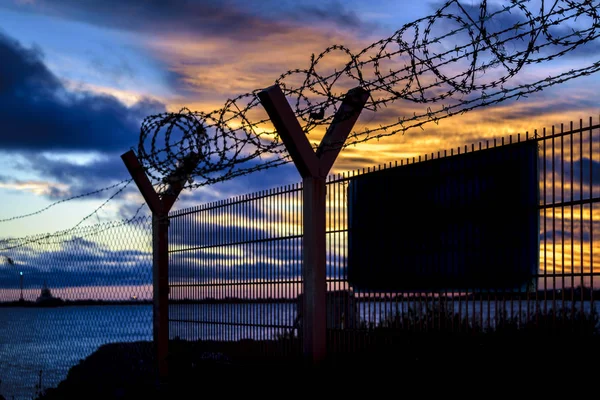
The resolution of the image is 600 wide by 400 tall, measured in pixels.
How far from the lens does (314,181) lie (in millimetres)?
9500

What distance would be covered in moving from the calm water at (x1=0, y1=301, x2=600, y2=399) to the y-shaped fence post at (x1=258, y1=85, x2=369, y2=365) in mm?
561

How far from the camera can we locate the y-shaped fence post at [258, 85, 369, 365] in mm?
9203

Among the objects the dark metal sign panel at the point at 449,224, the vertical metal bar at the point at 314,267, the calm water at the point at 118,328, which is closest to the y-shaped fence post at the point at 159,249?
the calm water at the point at 118,328

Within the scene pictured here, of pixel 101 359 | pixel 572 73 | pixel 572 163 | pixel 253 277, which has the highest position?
pixel 572 73

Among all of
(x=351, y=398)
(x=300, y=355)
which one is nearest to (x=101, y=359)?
(x=300, y=355)

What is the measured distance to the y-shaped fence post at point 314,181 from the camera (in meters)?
9.20

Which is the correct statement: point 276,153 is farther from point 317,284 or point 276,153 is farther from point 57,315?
point 57,315

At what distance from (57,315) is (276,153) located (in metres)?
7.57

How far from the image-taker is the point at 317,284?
945cm

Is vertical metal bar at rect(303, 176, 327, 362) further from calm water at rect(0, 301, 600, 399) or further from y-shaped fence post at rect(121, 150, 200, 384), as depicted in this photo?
y-shaped fence post at rect(121, 150, 200, 384)

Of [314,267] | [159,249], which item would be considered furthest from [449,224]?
[159,249]

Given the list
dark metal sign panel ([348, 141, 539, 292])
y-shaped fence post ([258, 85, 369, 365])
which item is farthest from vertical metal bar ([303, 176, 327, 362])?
dark metal sign panel ([348, 141, 539, 292])

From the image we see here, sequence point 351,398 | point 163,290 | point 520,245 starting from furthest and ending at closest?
point 163,290
point 351,398
point 520,245

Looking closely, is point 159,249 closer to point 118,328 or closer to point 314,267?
point 118,328
